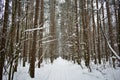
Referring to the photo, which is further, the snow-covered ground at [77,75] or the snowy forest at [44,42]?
the snow-covered ground at [77,75]

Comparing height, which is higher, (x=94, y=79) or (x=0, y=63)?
(x=0, y=63)

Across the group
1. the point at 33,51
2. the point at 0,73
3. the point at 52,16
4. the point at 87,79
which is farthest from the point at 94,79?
the point at 52,16

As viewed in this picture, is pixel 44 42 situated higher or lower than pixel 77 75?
higher

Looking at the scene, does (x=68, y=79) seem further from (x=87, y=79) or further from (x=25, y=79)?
(x=25, y=79)

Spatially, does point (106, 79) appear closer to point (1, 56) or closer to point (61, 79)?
point (61, 79)

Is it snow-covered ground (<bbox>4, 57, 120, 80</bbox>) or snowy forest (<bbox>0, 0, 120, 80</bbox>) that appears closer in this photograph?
snowy forest (<bbox>0, 0, 120, 80</bbox>)

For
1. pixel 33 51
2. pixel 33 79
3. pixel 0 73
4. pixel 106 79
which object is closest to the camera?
pixel 0 73

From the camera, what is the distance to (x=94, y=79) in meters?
9.20

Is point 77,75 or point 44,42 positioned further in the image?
point 77,75

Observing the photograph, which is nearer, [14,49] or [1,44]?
[14,49]

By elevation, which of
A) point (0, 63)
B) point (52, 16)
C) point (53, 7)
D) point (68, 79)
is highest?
point (53, 7)

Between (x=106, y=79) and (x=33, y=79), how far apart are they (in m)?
5.03

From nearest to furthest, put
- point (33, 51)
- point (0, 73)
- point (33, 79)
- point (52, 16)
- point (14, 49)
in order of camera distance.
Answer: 1. point (14, 49)
2. point (0, 73)
3. point (33, 79)
4. point (33, 51)
5. point (52, 16)

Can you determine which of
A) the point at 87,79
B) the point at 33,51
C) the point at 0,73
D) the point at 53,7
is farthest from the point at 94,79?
the point at 53,7
